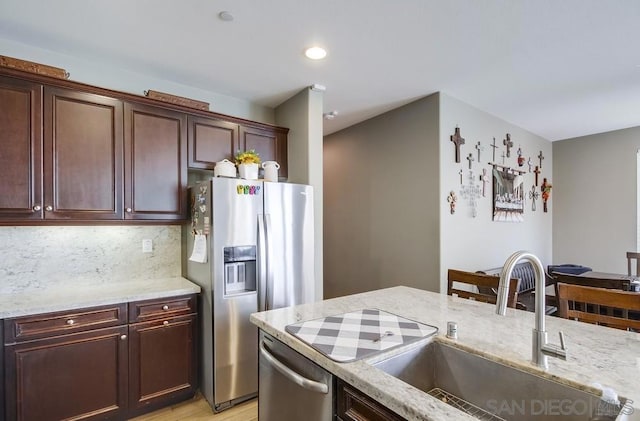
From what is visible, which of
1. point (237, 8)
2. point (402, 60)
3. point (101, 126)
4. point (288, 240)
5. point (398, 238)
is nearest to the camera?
point (237, 8)

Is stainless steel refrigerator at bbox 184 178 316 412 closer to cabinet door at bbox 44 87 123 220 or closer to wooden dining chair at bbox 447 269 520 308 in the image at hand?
cabinet door at bbox 44 87 123 220

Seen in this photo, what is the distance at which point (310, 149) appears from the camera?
308 cm

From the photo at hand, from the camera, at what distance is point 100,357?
2.10m

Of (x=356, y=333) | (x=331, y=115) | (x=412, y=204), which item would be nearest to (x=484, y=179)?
A: (x=412, y=204)

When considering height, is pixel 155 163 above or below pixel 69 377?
above

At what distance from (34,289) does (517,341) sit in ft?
9.80

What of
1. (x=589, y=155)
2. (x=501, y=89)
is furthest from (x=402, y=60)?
(x=589, y=155)

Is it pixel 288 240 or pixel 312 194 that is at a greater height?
pixel 312 194

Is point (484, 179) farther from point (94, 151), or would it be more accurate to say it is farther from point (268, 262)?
point (94, 151)

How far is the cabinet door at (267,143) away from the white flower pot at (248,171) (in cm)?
38

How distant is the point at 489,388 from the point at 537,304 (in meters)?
0.35

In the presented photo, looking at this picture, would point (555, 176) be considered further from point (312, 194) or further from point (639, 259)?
point (312, 194)

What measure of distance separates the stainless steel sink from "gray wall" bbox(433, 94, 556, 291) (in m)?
2.09

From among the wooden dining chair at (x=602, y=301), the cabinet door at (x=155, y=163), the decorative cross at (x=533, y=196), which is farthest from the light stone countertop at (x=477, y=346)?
the decorative cross at (x=533, y=196)
